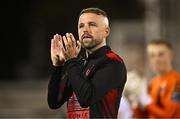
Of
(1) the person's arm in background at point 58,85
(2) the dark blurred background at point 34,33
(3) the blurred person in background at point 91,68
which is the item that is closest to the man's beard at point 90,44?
(3) the blurred person in background at point 91,68

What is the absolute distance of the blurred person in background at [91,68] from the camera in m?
3.11

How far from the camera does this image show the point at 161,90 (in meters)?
5.86

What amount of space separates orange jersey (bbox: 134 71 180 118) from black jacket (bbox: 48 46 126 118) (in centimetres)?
246

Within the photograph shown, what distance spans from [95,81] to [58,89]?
0.26m

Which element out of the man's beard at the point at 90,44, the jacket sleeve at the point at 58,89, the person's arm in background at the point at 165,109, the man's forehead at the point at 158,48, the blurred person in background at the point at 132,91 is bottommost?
the person's arm in background at the point at 165,109

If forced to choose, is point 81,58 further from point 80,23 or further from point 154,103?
point 154,103

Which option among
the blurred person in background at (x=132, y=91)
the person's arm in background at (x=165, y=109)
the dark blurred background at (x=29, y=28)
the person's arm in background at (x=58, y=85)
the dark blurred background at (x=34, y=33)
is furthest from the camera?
the dark blurred background at (x=29, y=28)

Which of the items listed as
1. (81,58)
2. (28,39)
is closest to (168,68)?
(81,58)

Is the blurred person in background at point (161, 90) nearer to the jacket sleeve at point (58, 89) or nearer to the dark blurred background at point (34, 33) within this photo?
the jacket sleeve at point (58, 89)

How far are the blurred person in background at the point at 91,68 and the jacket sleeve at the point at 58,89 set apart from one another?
2 cm

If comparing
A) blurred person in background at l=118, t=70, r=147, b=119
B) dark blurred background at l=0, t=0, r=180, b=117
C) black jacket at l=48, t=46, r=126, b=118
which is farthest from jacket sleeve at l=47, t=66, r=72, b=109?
dark blurred background at l=0, t=0, r=180, b=117

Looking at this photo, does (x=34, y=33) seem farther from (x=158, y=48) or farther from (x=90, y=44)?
(x=90, y=44)

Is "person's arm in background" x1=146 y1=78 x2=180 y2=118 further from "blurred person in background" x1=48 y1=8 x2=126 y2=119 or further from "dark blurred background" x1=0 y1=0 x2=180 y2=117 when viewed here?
"dark blurred background" x1=0 y1=0 x2=180 y2=117

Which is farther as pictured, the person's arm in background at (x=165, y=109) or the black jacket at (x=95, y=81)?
the person's arm in background at (x=165, y=109)
